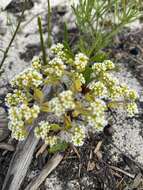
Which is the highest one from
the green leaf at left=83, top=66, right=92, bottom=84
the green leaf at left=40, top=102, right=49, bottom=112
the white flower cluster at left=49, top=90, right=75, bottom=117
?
the white flower cluster at left=49, top=90, right=75, bottom=117

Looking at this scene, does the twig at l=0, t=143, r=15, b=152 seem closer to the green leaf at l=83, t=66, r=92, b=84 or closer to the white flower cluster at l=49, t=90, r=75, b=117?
the green leaf at l=83, t=66, r=92, b=84

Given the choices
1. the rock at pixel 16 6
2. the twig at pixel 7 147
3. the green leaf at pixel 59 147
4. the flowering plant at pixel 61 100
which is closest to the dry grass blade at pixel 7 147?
the twig at pixel 7 147

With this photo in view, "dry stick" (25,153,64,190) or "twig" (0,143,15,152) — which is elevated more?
"twig" (0,143,15,152)

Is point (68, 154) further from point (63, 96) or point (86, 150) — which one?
point (63, 96)

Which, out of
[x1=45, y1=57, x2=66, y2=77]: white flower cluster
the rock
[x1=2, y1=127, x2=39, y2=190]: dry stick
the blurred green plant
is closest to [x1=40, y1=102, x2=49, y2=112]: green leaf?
[x1=45, y1=57, x2=66, y2=77]: white flower cluster

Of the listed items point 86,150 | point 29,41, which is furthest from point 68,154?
point 29,41

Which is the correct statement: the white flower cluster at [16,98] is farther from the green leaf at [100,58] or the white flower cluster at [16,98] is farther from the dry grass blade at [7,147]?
the green leaf at [100,58]

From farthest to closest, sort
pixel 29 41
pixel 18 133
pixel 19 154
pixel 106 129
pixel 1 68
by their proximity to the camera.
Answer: pixel 29 41 → pixel 1 68 → pixel 106 129 → pixel 19 154 → pixel 18 133

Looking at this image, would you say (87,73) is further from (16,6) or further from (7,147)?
(16,6)

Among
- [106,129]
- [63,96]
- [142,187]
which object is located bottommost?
[142,187]
